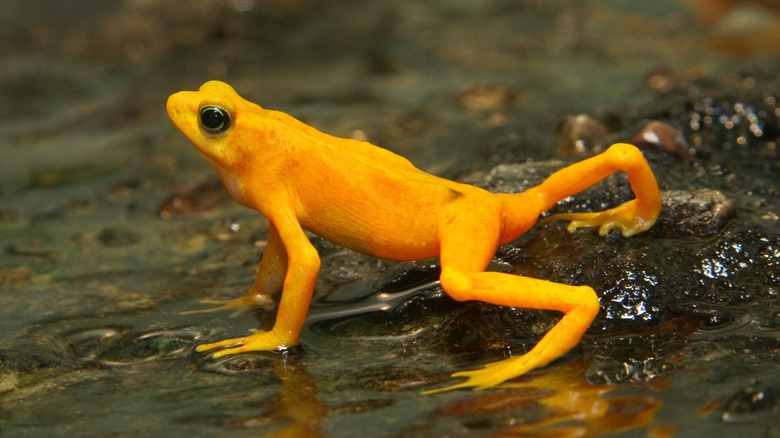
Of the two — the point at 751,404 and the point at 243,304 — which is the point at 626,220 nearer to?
the point at 751,404

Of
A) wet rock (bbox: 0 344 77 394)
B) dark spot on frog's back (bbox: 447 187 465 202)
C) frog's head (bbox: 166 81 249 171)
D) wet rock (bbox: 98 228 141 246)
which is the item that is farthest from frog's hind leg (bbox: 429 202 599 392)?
wet rock (bbox: 98 228 141 246)

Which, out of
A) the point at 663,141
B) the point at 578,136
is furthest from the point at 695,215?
the point at 578,136

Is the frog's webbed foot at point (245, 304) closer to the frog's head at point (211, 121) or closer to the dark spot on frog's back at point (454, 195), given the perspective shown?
the frog's head at point (211, 121)

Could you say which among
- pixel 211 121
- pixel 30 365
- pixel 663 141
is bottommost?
pixel 30 365

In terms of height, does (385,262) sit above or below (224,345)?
above

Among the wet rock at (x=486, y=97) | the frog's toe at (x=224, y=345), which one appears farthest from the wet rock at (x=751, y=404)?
the wet rock at (x=486, y=97)

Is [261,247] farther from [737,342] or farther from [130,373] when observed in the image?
[737,342]
